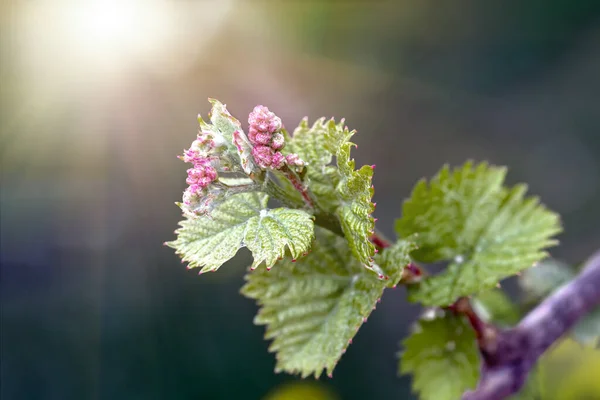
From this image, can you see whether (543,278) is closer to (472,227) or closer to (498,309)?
(498,309)

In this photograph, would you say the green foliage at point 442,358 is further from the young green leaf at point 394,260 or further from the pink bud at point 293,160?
the pink bud at point 293,160

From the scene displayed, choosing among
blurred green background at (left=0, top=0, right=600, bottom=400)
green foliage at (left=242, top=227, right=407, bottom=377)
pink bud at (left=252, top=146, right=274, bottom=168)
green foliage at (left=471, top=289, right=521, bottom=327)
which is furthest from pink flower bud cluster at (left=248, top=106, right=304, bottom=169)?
blurred green background at (left=0, top=0, right=600, bottom=400)

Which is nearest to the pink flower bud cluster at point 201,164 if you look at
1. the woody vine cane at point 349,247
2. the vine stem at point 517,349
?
the woody vine cane at point 349,247

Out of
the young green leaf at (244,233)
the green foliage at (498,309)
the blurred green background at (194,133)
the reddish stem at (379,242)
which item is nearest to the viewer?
the young green leaf at (244,233)

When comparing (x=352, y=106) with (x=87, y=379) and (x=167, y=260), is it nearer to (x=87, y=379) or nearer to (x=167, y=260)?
(x=167, y=260)

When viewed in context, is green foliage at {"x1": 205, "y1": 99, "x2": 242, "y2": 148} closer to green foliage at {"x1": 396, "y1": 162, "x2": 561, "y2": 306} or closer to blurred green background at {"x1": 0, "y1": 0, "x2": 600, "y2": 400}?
green foliage at {"x1": 396, "y1": 162, "x2": 561, "y2": 306}

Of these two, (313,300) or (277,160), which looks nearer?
(277,160)

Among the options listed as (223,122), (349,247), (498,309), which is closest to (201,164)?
(223,122)
